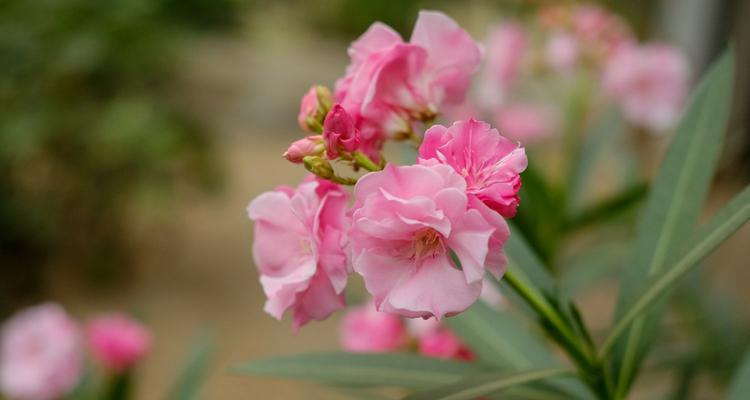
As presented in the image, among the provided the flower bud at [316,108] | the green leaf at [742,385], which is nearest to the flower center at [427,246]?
the flower bud at [316,108]

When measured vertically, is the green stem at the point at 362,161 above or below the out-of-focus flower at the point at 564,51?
above

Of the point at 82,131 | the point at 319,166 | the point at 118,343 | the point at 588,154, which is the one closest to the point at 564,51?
the point at 588,154

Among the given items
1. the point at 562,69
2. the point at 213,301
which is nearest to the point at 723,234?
the point at 562,69

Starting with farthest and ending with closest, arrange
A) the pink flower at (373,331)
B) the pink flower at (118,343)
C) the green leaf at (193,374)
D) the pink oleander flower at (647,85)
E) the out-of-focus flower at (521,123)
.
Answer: the out-of-focus flower at (521,123) → the pink oleander flower at (647,85) → the pink flower at (118,343) → the green leaf at (193,374) → the pink flower at (373,331)

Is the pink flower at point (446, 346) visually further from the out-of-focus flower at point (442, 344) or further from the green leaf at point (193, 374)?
the green leaf at point (193, 374)

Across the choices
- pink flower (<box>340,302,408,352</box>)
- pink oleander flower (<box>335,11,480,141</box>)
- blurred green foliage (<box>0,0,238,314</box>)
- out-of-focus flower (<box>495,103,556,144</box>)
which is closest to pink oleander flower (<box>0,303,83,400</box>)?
pink flower (<box>340,302,408,352</box>)

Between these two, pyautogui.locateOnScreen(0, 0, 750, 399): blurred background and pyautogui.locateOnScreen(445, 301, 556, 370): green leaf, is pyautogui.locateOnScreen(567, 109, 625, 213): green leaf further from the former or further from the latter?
pyautogui.locateOnScreen(0, 0, 750, 399): blurred background
